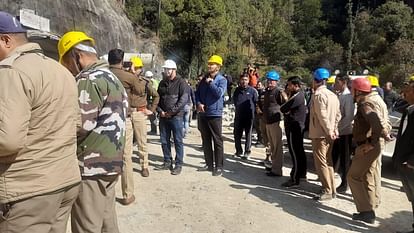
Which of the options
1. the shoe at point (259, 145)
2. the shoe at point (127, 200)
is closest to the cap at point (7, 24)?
the shoe at point (127, 200)

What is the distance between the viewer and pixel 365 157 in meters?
4.88

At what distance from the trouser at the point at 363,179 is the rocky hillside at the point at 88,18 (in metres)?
14.2

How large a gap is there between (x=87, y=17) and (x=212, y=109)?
16530mm

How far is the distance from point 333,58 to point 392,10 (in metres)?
8.37

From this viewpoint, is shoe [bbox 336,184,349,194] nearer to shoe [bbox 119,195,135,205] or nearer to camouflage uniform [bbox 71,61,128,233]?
shoe [bbox 119,195,135,205]

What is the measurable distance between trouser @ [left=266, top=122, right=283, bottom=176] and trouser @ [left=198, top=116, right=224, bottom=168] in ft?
2.80

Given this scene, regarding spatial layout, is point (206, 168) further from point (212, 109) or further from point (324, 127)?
point (324, 127)

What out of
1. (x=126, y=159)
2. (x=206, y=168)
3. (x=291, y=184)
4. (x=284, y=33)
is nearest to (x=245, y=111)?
(x=206, y=168)

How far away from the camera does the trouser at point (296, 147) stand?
241 inches

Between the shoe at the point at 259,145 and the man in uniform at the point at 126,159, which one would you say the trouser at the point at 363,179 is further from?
the shoe at the point at 259,145

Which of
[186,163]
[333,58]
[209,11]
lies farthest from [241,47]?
[186,163]

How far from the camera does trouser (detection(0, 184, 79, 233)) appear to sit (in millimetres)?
2172

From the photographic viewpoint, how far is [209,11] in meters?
34.5

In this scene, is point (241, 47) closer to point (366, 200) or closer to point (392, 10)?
point (392, 10)
